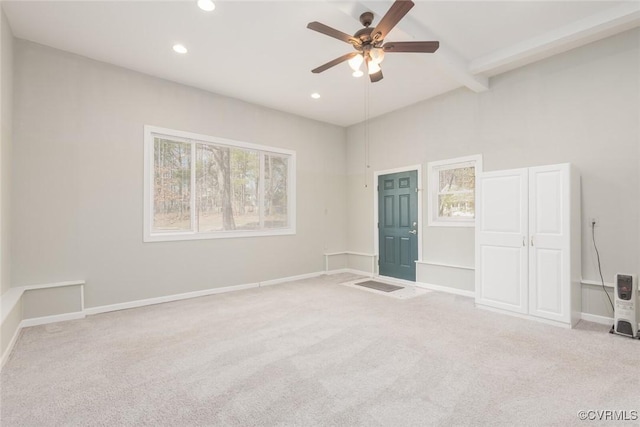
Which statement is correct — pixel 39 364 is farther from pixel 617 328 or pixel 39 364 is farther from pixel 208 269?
pixel 617 328

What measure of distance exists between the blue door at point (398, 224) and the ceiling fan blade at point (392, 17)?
10.3ft

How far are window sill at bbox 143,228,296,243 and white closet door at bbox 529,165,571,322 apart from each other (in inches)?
150

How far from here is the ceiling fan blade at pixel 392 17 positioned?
6.98ft

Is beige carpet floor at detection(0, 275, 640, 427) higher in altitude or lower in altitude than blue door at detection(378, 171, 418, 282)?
lower

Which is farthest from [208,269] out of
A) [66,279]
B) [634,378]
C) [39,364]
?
[634,378]

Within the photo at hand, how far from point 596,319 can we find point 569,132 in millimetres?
2217

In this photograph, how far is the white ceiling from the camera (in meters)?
2.90

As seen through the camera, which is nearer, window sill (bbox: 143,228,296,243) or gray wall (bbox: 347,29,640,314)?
gray wall (bbox: 347,29,640,314)

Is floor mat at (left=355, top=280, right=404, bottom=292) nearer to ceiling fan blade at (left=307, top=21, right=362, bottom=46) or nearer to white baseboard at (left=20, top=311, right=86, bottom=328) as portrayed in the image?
ceiling fan blade at (left=307, top=21, right=362, bottom=46)

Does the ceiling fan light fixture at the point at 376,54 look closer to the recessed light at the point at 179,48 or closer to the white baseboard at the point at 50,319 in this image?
the recessed light at the point at 179,48

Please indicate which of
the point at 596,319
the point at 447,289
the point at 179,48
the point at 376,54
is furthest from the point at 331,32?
the point at 596,319

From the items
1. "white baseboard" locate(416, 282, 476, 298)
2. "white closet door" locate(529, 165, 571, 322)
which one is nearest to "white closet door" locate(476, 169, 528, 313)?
"white closet door" locate(529, 165, 571, 322)

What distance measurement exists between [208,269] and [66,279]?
1701 mm

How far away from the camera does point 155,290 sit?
13.6ft
